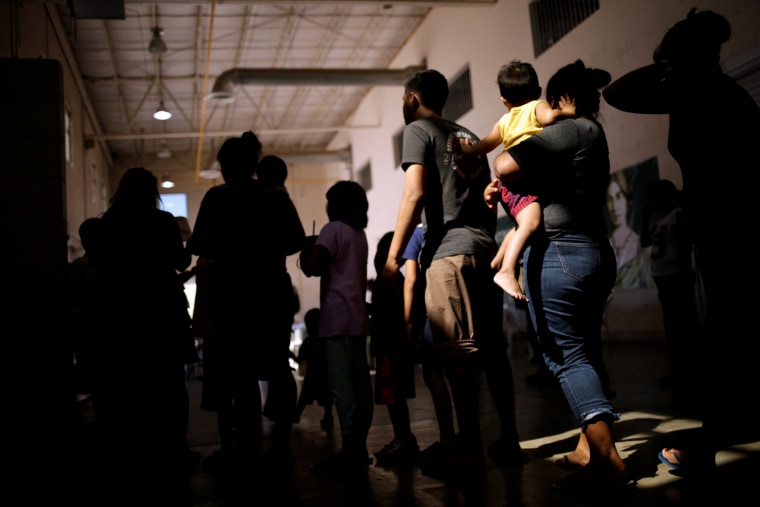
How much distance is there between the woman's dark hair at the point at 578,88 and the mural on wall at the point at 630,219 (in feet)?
18.6

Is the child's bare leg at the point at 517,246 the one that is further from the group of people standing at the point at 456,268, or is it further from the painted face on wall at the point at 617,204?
the painted face on wall at the point at 617,204

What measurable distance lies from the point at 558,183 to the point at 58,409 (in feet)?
8.03

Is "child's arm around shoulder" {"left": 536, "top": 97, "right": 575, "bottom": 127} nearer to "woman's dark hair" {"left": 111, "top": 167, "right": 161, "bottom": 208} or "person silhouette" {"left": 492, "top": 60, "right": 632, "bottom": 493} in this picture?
"person silhouette" {"left": 492, "top": 60, "right": 632, "bottom": 493}

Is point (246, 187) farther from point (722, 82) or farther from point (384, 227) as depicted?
point (384, 227)

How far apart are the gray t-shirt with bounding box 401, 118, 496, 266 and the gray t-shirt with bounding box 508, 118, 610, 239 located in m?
0.37

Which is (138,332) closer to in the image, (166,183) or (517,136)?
(517,136)

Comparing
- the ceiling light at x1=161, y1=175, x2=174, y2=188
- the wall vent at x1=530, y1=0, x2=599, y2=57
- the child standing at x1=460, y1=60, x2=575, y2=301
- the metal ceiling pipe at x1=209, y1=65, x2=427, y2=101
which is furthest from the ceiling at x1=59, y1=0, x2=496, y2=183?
the child standing at x1=460, y1=60, x2=575, y2=301

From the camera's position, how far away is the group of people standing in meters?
1.94

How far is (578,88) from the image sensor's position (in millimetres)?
2176

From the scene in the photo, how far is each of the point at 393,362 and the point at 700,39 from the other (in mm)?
1692

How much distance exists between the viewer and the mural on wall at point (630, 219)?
7.59 metres

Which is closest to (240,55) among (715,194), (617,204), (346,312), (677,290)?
(617,204)

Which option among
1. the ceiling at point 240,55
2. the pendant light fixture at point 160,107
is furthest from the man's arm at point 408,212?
the pendant light fixture at point 160,107

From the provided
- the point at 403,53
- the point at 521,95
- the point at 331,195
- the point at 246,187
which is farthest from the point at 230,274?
the point at 403,53
